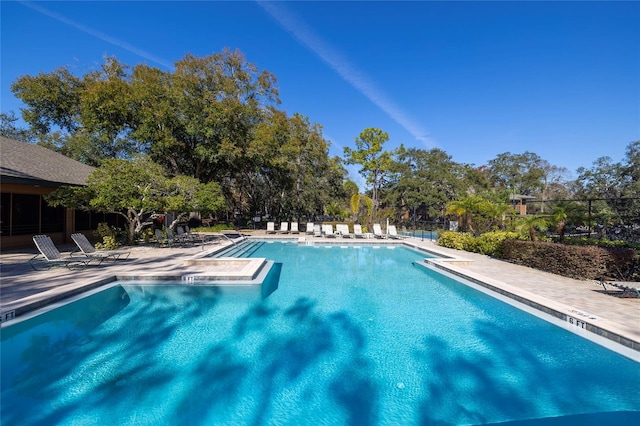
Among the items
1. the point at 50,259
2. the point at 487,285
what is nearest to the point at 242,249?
the point at 50,259

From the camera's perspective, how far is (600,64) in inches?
529

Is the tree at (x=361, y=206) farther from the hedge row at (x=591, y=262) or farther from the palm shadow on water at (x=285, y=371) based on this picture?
the palm shadow on water at (x=285, y=371)

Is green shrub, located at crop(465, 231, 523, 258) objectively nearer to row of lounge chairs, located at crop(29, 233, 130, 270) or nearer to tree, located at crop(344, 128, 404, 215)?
row of lounge chairs, located at crop(29, 233, 130, 270)

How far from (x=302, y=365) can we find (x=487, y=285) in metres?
5.51

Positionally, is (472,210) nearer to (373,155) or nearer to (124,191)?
(373,155)

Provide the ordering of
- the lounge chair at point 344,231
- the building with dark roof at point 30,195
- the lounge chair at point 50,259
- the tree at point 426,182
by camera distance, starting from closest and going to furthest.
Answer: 1. the lounge chair at point 50,259
2. the building with dark roof at point 30,195
3. the lounge chair at point 344,231
4. the tree at point 426,182

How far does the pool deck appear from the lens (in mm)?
5105

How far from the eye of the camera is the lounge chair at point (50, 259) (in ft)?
26.7

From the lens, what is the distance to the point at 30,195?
1223cm

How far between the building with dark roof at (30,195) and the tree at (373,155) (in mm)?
20928

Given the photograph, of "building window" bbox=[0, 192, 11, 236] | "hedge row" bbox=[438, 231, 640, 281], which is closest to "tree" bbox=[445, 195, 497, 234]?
"hedge row" bbox=[438, 231, 640, 281]

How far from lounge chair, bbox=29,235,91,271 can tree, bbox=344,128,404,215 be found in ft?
73.8

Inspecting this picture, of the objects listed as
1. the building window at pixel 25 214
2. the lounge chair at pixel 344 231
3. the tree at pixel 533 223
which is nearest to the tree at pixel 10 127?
the building window at pixel 25 214

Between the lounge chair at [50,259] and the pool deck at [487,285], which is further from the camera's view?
the lounge chair at [50,259]
